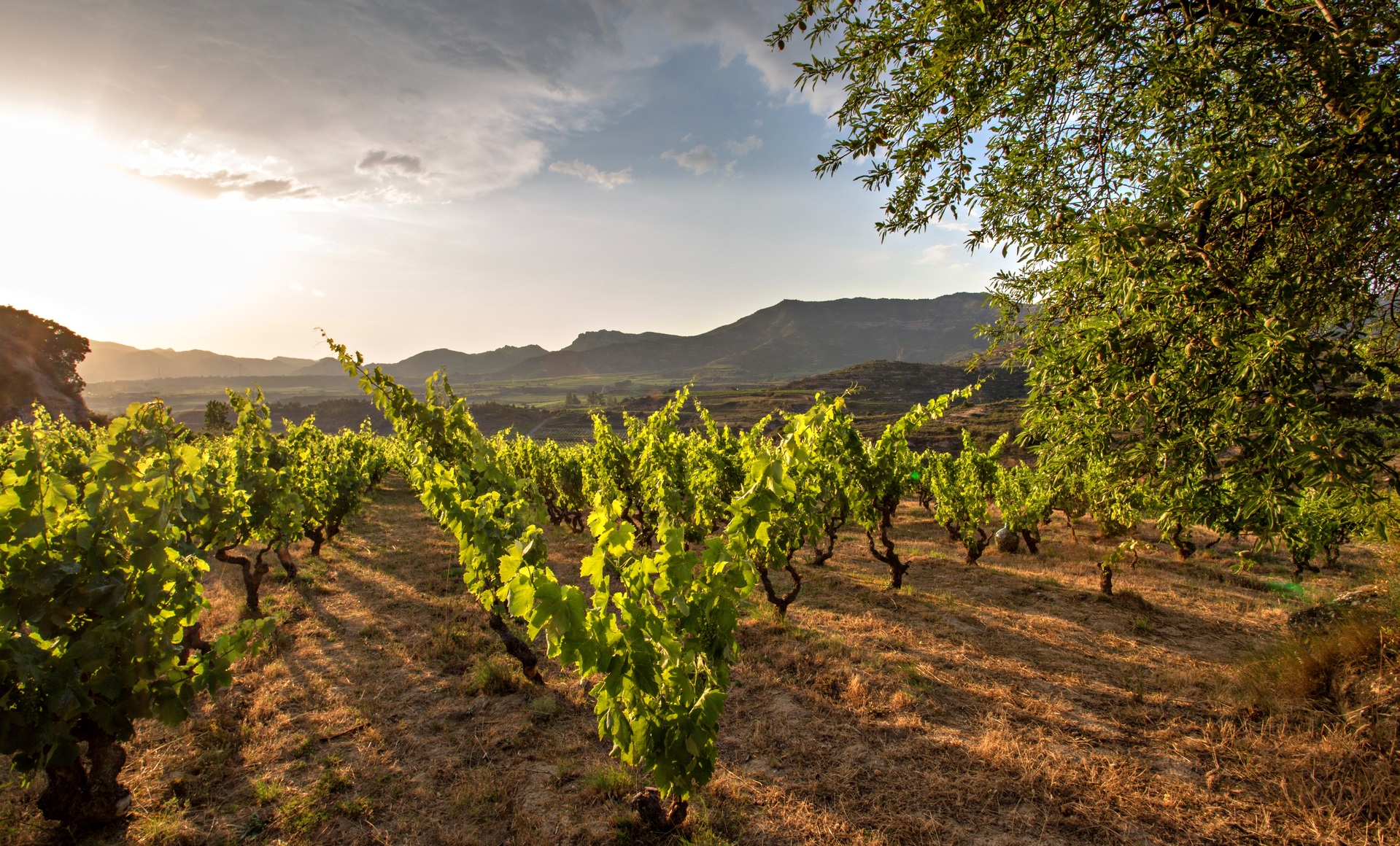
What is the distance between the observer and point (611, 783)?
5.43m

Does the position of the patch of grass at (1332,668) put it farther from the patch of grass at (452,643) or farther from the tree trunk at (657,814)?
the patch of grass at (452,643)

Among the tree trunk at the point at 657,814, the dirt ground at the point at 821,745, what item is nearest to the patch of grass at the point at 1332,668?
the dirt ground at the point at 821,745

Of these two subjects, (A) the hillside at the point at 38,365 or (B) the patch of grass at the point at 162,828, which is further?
(A) the hillside at the point at 38,365

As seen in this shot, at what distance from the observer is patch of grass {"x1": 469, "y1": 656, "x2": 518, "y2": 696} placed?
7.66 m

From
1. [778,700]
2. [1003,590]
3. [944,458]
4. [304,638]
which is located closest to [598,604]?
[778,700]

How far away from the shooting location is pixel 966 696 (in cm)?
722

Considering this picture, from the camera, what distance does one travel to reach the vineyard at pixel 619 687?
4.25m

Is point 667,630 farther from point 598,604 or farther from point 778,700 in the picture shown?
point 778,700

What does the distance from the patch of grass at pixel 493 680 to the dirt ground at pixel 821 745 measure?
3 centimetres

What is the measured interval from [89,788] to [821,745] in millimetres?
7206

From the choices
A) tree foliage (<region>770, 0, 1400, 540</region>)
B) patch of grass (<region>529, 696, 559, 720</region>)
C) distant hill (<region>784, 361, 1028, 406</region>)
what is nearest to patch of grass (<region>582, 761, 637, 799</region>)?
patch of grass (<region>529, 696, 559, 720</region>)

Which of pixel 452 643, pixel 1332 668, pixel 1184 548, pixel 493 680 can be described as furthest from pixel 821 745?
pixel 1184 548

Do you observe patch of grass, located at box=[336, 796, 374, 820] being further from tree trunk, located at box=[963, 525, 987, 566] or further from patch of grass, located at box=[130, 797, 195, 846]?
tree trunk, located at box=[963, 525, 987, 566]

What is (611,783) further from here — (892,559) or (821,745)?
(892,559)
